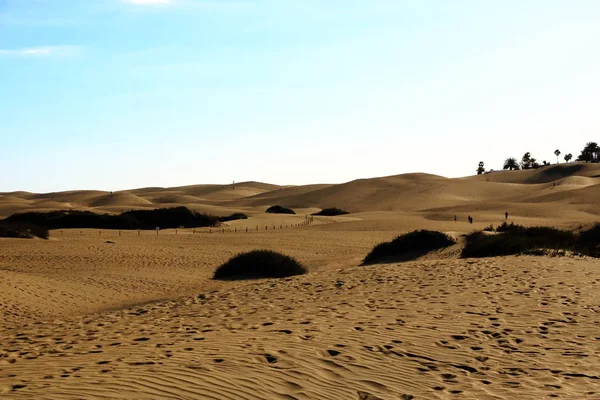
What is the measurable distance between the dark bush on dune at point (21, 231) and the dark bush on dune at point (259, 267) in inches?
635

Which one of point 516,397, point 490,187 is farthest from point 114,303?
point 490,187

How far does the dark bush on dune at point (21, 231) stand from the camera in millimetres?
35094

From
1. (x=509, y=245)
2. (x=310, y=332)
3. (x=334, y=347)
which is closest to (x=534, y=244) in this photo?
(x=509, y=245)

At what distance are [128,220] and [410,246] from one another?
27522 mm

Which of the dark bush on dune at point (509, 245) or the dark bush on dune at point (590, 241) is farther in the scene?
the dark bush on dune at point (590, 241)

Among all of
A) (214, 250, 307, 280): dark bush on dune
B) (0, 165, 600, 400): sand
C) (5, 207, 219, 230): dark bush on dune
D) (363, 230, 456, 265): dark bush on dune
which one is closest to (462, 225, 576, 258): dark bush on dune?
(0, 165, 600, 400): sand

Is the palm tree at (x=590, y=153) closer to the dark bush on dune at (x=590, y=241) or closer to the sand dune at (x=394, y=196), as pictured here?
the sand dune at (x=394, y=196)

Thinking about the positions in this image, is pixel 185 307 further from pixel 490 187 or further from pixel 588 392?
pixel 490 187

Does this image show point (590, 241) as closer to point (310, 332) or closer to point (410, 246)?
point (410, 246)

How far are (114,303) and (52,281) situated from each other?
445 cm

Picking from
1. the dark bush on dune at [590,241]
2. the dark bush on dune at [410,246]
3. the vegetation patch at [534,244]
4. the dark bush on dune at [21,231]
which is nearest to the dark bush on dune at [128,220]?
the dark bush on dune at [21,231]

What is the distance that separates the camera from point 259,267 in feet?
77.2

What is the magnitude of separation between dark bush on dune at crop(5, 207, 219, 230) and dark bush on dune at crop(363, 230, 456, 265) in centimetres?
2590

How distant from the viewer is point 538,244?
78.3 feet
